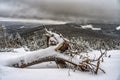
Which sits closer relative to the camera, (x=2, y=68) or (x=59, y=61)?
(x=2, y=68)

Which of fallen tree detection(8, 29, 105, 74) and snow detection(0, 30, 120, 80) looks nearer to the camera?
snow detection(0, 30, 120, 80)

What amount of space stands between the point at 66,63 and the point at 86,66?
13.7 inches

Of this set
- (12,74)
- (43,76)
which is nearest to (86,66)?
(43,76)

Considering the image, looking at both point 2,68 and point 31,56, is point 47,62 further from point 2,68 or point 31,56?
point 2,68

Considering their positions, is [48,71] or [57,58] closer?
[48,71]

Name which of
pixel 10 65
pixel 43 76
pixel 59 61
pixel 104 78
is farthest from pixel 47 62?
pixel 104 78

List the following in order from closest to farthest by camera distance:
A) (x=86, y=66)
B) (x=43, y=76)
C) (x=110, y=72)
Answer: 1. (x=43, y=76)
2. (x=110, y=72)
3. (x=86, y=66)

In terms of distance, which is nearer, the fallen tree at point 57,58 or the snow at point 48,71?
the snow at point 48,71

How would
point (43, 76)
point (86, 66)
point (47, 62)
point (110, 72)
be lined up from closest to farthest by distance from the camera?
point (43, 76)
point (110, 72)
point (86, 66)
point (47, 62)

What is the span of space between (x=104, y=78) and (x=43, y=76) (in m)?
0.73

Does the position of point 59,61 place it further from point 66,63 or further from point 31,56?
point 31,56

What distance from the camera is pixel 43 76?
2.79m

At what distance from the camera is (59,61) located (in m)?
3.40

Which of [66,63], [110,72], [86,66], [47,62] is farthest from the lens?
[47,62]
